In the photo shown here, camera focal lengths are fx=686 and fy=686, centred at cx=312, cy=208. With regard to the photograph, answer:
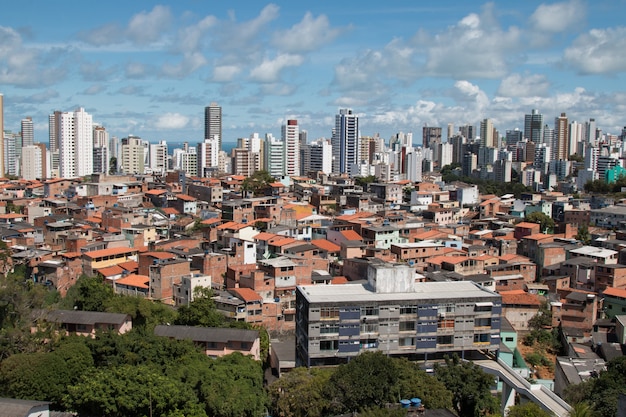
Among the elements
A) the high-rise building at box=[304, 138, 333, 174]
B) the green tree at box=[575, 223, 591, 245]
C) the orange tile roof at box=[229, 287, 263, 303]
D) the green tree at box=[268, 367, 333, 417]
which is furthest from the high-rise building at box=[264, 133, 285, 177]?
the green tree at box=[268, 367, 333, 417]

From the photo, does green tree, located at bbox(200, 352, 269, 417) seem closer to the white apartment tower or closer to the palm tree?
the palm tree

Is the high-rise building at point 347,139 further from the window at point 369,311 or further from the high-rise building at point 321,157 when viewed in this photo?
the window at point 369,311

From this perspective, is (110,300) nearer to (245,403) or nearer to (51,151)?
(245,403)

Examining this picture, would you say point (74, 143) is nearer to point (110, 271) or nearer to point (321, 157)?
point (321, 157)

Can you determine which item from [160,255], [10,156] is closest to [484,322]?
[160,255]

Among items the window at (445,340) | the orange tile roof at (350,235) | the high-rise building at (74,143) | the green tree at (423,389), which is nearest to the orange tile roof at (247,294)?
the window at (445,340)
